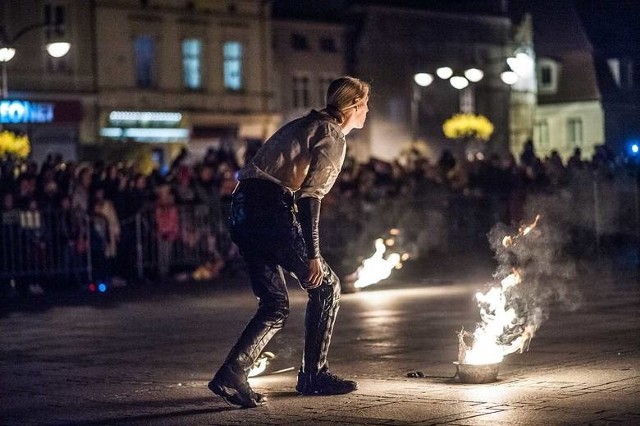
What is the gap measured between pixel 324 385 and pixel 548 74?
72467 mm

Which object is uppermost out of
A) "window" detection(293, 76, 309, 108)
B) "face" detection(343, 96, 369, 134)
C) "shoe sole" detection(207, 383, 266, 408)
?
"window" detection(293, 76, 309, 108)

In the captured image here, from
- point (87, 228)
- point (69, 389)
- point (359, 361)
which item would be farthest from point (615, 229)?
point (69, 389)

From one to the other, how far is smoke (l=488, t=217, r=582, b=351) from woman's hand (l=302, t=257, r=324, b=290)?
1.58m

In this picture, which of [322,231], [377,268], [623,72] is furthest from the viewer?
→ [623,72]

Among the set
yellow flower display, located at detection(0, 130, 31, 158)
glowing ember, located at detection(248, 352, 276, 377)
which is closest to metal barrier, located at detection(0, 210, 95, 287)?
yellow flower display, located at detection(0, 130, 31, 158)

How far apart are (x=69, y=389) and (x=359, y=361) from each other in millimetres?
2374

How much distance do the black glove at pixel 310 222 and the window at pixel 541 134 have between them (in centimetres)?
7095

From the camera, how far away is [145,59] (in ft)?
179

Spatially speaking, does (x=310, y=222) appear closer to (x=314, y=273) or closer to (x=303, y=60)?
(x=314, y=273)

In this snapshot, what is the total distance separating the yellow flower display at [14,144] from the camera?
3169 centimetres

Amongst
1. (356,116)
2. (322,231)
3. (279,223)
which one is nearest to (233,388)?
(279,223)

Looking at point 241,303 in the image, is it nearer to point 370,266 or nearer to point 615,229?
point 370,266

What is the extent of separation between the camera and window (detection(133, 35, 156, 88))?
54.0 metres

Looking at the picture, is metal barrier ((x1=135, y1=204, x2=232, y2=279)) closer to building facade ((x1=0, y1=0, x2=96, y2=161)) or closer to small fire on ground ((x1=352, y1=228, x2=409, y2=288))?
small fire on ground ((x1=352, y1=228, x2=409, y2=288))
